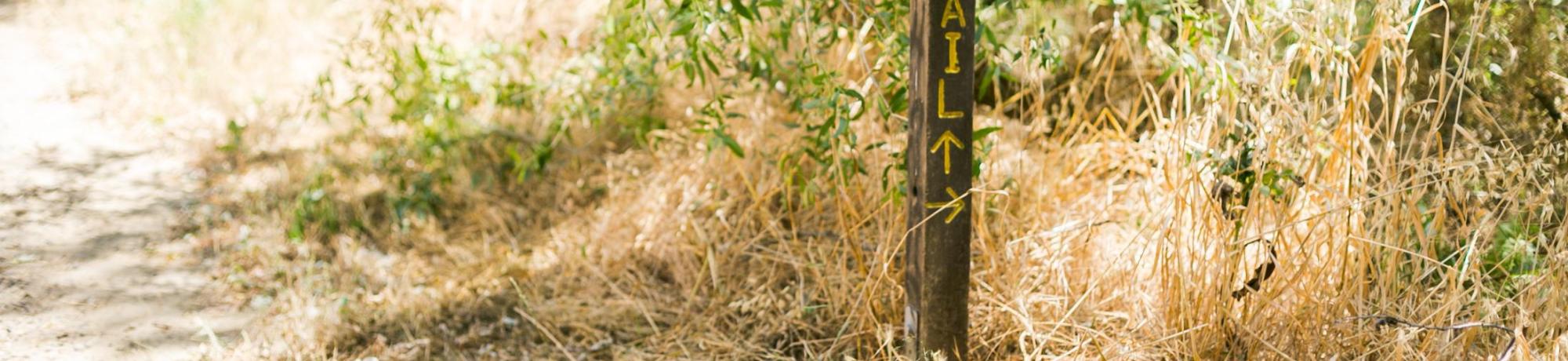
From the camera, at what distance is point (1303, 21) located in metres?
2.59

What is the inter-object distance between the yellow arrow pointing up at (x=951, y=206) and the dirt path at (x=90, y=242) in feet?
6.39

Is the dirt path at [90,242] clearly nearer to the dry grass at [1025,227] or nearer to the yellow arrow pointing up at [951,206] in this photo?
the dry grass at [1025,227]

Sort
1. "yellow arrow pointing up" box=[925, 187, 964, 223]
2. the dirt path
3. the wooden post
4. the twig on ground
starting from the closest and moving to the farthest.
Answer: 1. the twig on ground
2. the wooden post
3. "yellow arrow pointing up" box=[925, 187, 964, 223]
4. the dirt path

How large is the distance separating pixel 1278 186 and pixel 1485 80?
1.47ft

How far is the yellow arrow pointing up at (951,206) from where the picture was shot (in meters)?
2.58

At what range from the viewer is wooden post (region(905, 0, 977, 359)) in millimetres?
2449

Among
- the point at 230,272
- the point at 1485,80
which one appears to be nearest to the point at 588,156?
the point at 230,272

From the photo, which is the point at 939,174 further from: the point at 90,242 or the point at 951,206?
the point at 90,242

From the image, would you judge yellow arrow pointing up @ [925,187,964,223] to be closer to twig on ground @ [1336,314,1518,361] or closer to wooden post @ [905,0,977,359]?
wooden post @ [905,0,977,359]

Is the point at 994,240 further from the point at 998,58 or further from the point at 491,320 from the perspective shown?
the point at 491,320

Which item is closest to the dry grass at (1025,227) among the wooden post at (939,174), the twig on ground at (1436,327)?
the twig on ground at (1436,327)

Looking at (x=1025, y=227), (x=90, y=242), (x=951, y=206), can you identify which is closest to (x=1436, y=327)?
(x=951, y=206)

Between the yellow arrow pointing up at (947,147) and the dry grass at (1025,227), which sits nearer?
the yellow arrow pointing up at (947,147)

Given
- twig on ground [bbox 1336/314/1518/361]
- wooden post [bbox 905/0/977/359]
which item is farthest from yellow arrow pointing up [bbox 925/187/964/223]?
twig on ground [bbox 1336/314/1518/361]
